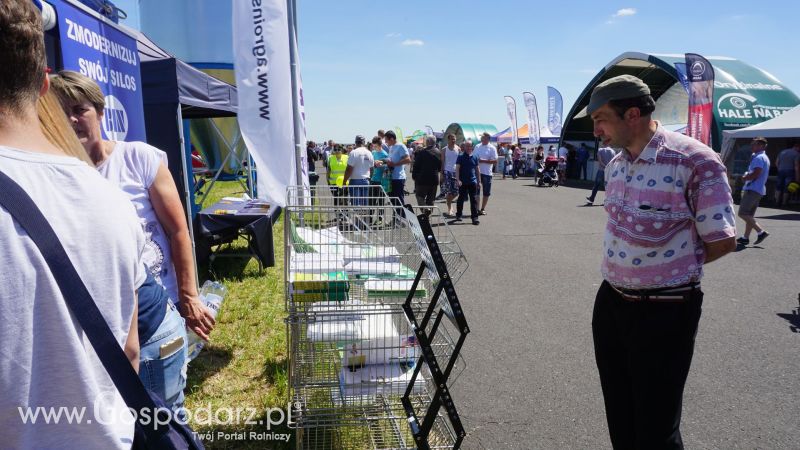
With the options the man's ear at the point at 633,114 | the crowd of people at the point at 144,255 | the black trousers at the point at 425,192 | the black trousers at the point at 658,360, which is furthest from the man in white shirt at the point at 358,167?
the black trousers at the point at 658,360

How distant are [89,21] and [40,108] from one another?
2.77 metres

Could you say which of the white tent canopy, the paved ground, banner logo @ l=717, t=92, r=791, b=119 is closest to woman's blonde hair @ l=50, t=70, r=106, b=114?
the paved ground

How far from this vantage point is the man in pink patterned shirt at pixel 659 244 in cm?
207

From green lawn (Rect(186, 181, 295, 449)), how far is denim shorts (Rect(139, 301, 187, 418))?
1.36m

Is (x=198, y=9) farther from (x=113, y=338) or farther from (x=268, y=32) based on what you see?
(x=113, y=338)

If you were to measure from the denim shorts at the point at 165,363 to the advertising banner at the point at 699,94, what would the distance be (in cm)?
1555

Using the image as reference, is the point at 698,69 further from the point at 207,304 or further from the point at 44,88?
the point at 44,88

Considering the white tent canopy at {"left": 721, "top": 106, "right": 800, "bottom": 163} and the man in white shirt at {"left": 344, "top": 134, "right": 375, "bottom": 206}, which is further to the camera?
the white tent canopy at {"left": 721, "top": 106, "right": 800, "bottom": 163}

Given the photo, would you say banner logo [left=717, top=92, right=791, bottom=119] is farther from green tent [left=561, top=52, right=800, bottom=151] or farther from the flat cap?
the flat cap

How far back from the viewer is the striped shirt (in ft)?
6.67

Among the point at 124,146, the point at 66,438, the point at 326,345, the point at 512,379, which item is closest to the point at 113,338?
the point at 66,438

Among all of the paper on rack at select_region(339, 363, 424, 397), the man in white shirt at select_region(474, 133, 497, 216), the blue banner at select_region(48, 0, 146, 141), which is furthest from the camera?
the man in white shirt at select_region(474, 133, 497, 216)

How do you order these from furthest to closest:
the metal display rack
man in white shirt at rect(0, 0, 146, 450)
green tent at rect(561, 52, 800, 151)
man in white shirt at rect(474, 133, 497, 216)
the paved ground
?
green tent at rect(561, 52, 800, 151), man in white shirt at rect(474, 133, 497, 216), the paved ground, the metal display rack, man in white shirt at rect(0, 0, 146, 450)

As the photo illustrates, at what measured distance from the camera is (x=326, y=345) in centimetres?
282
